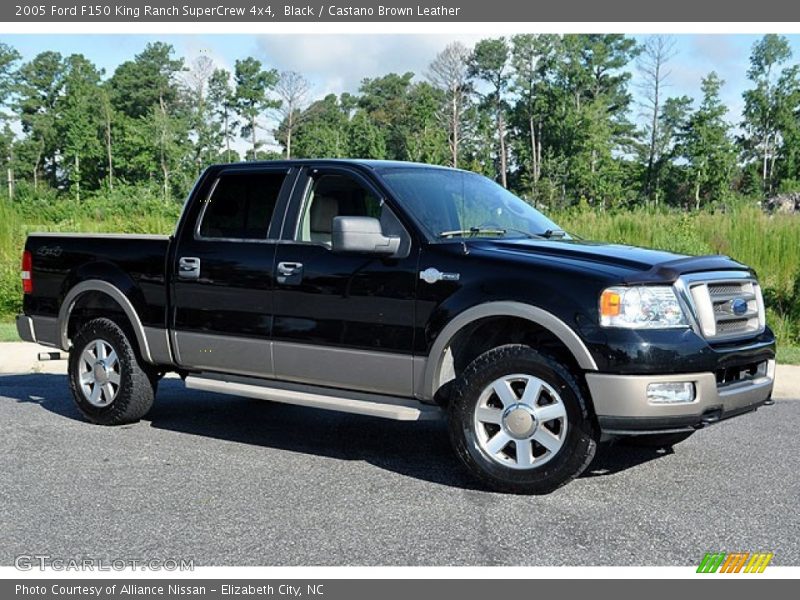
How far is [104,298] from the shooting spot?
25.0ft

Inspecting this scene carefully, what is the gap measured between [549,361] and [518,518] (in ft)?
3.10

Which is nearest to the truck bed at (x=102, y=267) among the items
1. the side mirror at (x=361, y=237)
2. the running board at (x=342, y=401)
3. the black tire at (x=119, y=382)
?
the black tire at (x=119, y=382)

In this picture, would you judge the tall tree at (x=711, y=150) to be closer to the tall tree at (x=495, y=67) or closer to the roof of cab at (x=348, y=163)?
the tall tree at (x=495, y=67)

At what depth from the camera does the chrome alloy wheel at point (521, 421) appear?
5.43m

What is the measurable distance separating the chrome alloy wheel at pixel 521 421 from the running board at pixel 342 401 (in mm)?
387

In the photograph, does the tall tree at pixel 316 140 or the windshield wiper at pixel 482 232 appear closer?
the windshield wiper at pixel 482 232

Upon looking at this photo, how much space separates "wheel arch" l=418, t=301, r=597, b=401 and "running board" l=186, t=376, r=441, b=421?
14 cm

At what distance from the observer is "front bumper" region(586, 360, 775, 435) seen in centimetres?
516

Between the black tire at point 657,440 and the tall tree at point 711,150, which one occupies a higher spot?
the tall tree at point 711,150

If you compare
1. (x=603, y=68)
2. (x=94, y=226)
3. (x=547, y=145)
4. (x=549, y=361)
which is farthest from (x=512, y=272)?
(x=603, y=68)

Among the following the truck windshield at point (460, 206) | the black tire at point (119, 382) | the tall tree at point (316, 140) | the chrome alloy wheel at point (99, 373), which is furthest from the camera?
the tall tree at point (316, 140)

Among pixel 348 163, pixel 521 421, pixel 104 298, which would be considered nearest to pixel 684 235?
pixel 348 163

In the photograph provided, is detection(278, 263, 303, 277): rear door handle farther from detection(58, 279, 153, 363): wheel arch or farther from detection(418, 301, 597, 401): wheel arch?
detection(58, 279, 153, 363): wheel arch
